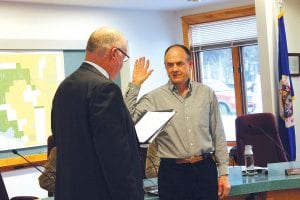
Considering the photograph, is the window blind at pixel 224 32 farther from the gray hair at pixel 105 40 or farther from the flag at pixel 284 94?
the gray hair at pixel 105 40

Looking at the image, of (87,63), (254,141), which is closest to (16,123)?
(254,141)

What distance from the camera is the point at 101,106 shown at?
6.15 ft

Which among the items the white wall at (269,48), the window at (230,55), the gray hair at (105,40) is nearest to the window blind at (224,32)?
the window at (230,55)

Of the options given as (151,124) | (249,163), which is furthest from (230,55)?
(151,124)

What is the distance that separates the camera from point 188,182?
2594mm

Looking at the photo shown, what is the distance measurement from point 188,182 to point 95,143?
85cm

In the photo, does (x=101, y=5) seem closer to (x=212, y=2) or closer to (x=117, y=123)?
(x=212, y=2)

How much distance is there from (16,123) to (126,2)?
1974 mm

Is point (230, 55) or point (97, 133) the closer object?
point (97, 133)

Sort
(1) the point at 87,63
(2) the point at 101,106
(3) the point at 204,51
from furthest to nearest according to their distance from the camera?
(3) the point at 204,51, (1) the point at 87,63, (2) the point at 101,106

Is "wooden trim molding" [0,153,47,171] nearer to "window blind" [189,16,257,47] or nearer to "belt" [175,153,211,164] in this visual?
"window blind" [189,16,257,47]

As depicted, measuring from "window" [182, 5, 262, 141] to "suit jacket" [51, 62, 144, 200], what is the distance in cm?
497

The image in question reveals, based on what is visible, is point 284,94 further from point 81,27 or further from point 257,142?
point 81,27

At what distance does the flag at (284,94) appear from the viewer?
197 inches
